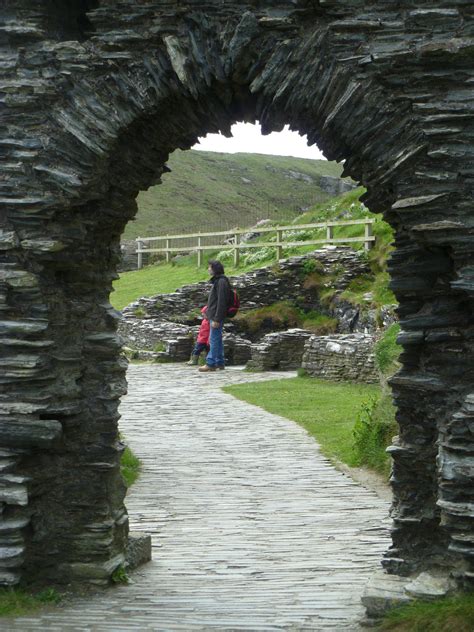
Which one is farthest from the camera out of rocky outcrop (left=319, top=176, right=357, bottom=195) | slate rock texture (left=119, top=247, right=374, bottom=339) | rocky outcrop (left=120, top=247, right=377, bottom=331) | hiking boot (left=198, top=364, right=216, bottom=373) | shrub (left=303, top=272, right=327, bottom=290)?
rocky outcrop (left=319, top=176, right=357, bottom=195)

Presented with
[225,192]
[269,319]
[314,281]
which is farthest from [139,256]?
[225,192]

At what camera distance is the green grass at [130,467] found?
1188cm

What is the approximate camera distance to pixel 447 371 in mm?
6473

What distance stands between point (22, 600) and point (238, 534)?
9.76 ft

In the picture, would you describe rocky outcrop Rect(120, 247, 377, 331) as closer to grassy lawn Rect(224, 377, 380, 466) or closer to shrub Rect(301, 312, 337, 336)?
shrub Rect(301, 312, 337, 336)

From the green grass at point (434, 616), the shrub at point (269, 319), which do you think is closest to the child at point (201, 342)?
the shrub at point (269, 319)

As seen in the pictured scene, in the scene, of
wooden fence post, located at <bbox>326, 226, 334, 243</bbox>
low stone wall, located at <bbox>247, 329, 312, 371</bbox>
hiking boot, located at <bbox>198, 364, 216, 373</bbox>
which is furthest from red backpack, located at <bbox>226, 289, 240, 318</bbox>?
wooden fence post, located at <bbox>326, 226, 334, 243</bbox>

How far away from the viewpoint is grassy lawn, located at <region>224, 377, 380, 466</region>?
14.0 m

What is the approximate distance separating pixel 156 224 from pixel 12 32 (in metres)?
62.9

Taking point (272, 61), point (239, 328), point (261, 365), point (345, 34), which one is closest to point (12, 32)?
point (272, 61)

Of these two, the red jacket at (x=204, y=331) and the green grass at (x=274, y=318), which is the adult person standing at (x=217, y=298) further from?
the green grass at (x=274, y=318)

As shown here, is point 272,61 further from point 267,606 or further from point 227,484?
point 227,484

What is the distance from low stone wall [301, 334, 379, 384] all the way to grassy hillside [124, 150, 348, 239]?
34.5 m

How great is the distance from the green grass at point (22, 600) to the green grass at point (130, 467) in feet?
14.6
